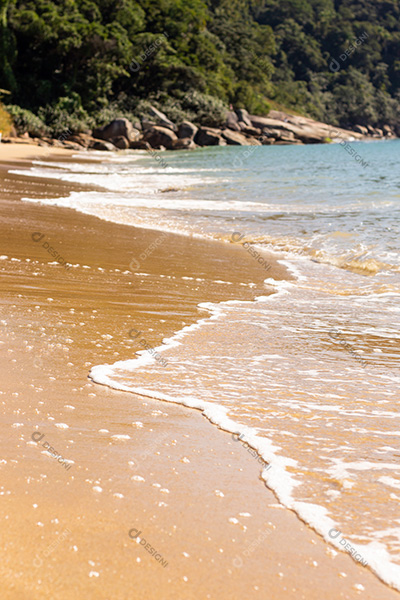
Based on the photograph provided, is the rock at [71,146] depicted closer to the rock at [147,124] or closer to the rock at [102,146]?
the rock at [102,146]

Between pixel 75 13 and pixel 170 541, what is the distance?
4729 cm

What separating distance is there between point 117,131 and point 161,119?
7.03 metres

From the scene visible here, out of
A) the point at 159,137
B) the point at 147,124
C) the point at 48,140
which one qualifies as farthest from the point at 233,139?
the point at 48,140

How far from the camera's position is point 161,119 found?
49000 millimetres

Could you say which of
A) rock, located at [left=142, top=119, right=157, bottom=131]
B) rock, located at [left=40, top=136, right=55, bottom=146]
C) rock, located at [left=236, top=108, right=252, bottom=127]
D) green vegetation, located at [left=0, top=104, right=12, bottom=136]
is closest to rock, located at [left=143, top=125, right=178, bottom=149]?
rock, located at [left=142, top=119, right=157, bottom=131]

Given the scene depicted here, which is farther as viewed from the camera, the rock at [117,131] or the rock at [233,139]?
the rock at [233,139]

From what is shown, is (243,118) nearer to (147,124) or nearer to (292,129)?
(292,129)

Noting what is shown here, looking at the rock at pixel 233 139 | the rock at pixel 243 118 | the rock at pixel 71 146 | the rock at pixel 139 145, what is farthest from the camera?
the rock at pixel 243 118

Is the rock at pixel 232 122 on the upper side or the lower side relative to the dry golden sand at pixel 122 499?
lower

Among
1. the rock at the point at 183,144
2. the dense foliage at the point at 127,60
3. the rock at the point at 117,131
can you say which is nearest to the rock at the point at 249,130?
the dense foliage at the point at 127,60

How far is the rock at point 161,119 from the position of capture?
158ft

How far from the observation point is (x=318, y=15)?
428 ft

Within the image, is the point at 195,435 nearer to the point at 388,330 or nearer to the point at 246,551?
the point at 246,551

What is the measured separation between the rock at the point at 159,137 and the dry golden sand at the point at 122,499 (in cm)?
4180
